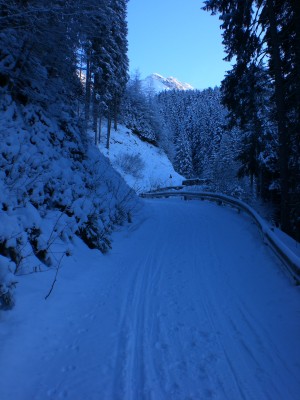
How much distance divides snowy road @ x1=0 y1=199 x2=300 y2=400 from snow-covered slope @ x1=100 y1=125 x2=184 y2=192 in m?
25.3

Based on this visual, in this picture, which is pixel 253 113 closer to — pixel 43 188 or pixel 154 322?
pixel 43 188

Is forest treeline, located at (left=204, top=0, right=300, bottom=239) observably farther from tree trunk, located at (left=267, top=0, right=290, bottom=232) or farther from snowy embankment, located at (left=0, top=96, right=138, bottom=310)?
snowy embankment, located at (left=0, top=96, right=138, bottom=310)

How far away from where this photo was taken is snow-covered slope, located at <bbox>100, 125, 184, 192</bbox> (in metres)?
36.6

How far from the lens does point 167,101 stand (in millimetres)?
130375

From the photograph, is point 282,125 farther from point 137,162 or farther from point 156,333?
point 137,162

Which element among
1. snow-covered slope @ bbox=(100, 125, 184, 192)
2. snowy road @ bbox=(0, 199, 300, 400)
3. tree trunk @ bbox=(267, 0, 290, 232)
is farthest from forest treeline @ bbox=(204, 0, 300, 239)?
snow-covered slope @ bbox=(100, 125, 184, 192)

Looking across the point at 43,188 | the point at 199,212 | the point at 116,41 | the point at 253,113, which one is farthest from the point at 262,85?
the point at 116,41

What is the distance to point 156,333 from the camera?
4.01 meters

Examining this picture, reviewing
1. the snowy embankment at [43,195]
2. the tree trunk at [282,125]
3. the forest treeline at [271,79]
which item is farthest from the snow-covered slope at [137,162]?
the snowy embankment at [43,195]

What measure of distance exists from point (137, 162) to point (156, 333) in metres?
35.4

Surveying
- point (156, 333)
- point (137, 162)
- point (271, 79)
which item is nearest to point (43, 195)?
point (156, 333)

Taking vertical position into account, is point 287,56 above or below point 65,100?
above

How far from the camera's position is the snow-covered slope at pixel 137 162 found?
36594mm

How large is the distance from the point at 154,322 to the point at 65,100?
27.1 ft
